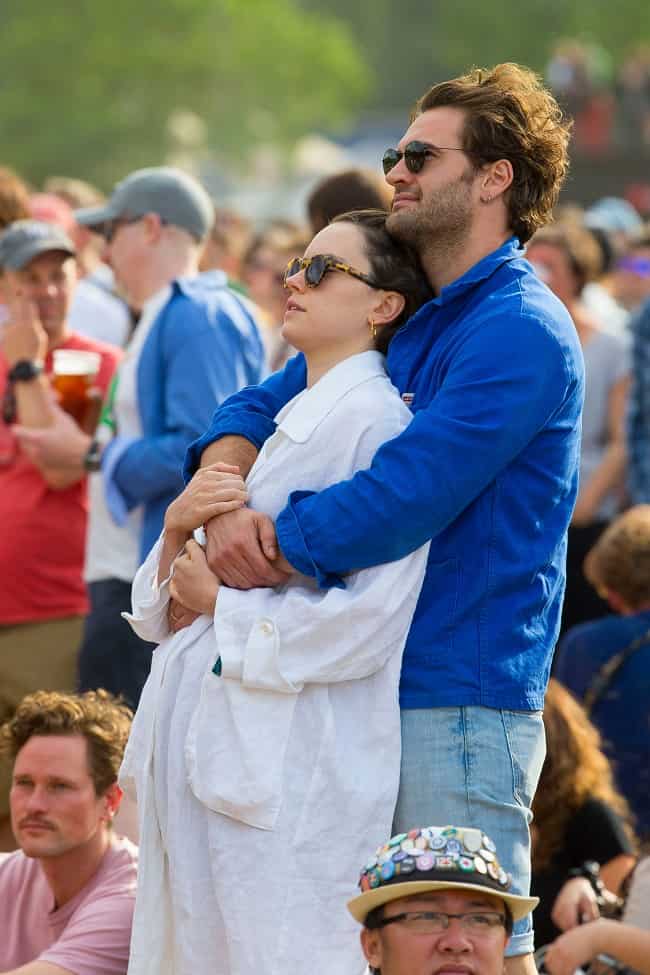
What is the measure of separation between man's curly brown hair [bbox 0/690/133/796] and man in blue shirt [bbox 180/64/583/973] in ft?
4.41

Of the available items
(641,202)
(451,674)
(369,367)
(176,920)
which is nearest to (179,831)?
(176,920)

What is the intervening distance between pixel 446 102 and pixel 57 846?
2127 mm

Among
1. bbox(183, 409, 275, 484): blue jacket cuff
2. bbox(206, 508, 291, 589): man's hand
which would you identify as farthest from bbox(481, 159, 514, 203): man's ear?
bbox(206, 508, 291, 589): man's hand

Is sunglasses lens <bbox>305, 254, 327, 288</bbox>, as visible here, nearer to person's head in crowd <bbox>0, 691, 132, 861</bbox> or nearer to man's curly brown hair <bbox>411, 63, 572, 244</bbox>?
man's curly brown hair <bbox>411, 63, 572, 244</bbox>

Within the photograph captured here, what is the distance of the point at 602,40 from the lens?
4456 cm

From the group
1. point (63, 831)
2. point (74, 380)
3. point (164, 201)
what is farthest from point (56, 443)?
point (63, 831)

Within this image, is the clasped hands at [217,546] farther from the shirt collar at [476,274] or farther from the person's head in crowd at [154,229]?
the person's head in crowd at [154,229]

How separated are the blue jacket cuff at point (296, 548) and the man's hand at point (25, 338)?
2.53 meters

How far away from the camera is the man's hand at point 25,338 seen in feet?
19.4

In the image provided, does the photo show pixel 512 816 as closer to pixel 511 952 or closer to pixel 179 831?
pixel 511 952

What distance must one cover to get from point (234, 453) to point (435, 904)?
1.12 metres

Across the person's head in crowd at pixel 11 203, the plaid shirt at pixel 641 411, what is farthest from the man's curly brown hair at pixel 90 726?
the plaid shirt at pixel 641 411

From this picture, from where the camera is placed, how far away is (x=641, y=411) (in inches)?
306

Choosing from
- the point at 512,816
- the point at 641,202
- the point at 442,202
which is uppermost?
the point at 641,202
